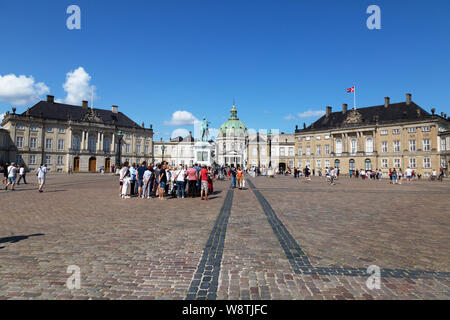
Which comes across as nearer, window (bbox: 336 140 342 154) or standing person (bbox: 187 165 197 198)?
standing person (bbox: 187 165 197 198)

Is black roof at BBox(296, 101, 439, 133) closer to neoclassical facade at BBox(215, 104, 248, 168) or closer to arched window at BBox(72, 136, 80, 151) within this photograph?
neoclassical facade at BBox(215, 104, 248, 168)

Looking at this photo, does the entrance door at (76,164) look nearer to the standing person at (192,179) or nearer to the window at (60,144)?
the window at (60,144)

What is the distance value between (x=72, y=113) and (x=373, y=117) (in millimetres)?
61884

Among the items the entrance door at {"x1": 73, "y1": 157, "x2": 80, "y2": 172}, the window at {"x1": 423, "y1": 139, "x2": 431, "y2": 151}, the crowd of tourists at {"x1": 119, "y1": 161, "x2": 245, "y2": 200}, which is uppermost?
the window at {"x1": 423, "y1": 139, "x2": 431, "y2": 151}

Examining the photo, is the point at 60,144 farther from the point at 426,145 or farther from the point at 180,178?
the point at 426,145

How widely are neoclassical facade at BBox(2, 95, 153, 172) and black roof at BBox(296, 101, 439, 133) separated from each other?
41.2 meters

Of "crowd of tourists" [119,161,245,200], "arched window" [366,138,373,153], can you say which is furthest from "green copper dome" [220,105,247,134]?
"crowd of tourists" [119,161,245,200]

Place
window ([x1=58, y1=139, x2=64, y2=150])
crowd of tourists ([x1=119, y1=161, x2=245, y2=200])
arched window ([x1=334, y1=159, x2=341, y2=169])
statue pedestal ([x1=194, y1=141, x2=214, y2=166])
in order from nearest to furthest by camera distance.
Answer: crowd of tourists ([x1=119, y1=161, x2=245, y2=200]) < statue pedestal ([x1=194, y1=141, x2=214, y2=166]) < window ([x1=58, y1=139, x2=64, y2=150]) < arched window ([x1=334, y1=159, x2=341, y2=169])

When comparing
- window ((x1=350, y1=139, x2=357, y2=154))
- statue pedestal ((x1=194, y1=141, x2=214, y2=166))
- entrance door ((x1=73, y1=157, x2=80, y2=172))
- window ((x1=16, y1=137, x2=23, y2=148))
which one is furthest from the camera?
window ((x1=350, y1=139, x2=357, y2=154))

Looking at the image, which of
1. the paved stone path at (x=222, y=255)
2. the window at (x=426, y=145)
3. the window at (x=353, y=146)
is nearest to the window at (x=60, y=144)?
the paved stone path at (x=222, y=255)

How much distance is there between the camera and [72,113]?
5234 centimetres

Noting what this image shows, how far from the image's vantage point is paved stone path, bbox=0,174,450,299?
A: 10.7 ft
